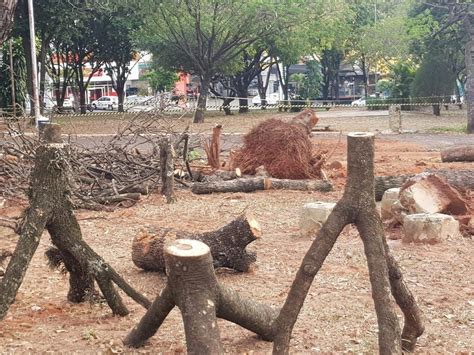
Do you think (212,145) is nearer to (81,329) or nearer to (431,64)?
(81,329)

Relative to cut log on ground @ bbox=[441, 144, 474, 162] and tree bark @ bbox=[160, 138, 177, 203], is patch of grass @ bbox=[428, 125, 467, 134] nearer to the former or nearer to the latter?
cut log on ground @ bbox=[441, 144, 474, 162]

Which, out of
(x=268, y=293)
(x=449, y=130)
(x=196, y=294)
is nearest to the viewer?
(x=196, y=294)

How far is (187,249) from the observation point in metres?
3.74

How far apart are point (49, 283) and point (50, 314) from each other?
1.05 meters

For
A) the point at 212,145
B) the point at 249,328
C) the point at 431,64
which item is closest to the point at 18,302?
the point at 249,328

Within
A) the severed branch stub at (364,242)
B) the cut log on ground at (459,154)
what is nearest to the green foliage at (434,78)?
the cut log on ground at (459,154)

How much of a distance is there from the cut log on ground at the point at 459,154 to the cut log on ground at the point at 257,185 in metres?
4.08

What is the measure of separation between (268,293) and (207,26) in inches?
1157

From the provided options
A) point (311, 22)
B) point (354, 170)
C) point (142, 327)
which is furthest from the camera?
point (311, 22)

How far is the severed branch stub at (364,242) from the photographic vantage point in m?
3.92

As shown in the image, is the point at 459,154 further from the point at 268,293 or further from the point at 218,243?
the point at 268,293

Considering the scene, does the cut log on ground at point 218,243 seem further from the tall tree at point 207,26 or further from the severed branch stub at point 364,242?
the tall tree at point 207,26

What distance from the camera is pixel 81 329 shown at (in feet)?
15.9

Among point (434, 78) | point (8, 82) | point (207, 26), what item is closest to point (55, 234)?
point (207, 26)
